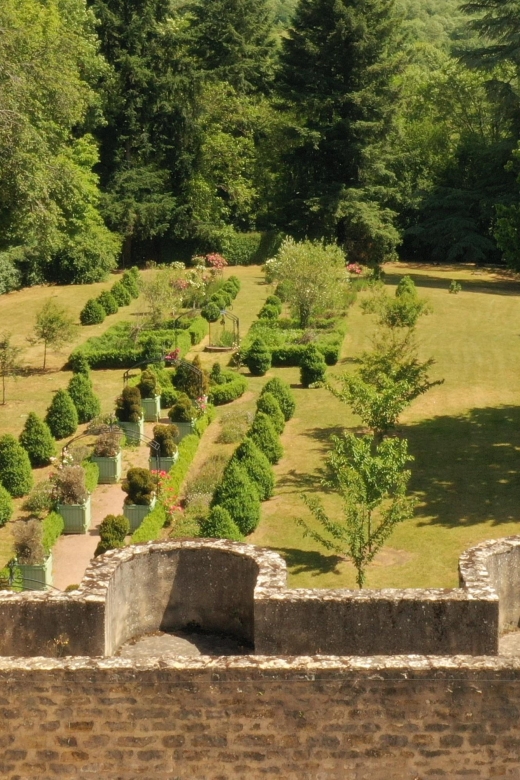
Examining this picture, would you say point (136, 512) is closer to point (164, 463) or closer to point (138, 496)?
point (138, 496)

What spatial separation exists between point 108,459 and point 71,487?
2606 millimetres

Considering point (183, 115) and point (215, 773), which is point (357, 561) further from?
point (183, 115)

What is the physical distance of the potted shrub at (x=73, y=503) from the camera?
20625mm

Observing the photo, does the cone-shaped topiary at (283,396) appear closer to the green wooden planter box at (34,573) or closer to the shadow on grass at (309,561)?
the shadow on grass at (309,561)

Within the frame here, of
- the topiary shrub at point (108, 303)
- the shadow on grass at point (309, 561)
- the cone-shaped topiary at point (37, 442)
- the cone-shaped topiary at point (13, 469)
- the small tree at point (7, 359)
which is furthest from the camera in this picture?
the topiary shrub at point (108, 303)

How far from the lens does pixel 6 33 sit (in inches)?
1176

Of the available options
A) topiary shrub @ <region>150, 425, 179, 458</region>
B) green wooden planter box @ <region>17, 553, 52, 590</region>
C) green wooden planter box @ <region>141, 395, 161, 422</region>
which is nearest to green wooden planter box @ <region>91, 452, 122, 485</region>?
topiary shrub @ <region>150, 425, 179, 458</region>

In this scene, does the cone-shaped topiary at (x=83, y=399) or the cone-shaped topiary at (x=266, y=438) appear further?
the cone-shaped topiary at (x=83, y=399)

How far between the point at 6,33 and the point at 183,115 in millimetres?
23455

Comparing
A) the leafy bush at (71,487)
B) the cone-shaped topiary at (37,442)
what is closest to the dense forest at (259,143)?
the cone-shaped topiary at (37,442)

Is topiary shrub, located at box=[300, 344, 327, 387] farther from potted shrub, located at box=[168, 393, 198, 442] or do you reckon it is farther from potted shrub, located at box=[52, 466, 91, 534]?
potted shrub, located at box=[52, 466, 91, 534]

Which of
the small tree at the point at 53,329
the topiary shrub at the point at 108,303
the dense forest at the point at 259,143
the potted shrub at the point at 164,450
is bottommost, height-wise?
the potted shrub at the point at 164,450

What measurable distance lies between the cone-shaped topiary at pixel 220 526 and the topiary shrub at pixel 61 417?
850 cm

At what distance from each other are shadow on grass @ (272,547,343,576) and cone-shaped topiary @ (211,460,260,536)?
0.71 meters
